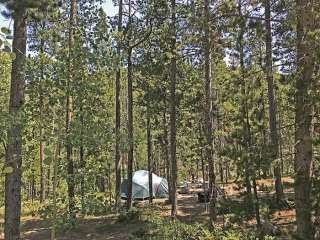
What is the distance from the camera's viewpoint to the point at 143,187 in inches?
1312

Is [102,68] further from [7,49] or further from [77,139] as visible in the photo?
[7,49]

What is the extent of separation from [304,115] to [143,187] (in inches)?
1038

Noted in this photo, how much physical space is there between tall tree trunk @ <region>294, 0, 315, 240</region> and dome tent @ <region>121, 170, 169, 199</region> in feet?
78.5

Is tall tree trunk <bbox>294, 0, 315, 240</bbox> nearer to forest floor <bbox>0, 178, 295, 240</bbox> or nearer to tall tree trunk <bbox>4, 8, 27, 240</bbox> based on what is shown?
tall tree trunk <bbox>4, 8, 27, 240</bbox>

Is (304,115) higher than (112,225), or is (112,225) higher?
(304,115)

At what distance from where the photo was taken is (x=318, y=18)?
24.0ft

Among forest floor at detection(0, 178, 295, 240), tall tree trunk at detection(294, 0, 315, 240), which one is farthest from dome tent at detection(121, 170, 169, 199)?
tall tree trunk at detection(294, 0, 315, 240)

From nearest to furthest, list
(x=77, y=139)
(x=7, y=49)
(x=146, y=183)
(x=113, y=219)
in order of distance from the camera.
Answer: (x=7, y=49), (x=77, y=139), (x=113, y=219), (x=146, y=183)

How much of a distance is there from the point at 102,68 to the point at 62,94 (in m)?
1.14

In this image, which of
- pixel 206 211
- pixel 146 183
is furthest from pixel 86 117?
pixel 146 183

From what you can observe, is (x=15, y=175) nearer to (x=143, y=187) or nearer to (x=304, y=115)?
(x=304, y=115)

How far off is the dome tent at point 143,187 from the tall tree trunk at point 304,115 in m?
23.9

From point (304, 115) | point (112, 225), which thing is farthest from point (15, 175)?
point (112, 225)

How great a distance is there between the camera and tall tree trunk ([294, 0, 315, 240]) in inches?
289
